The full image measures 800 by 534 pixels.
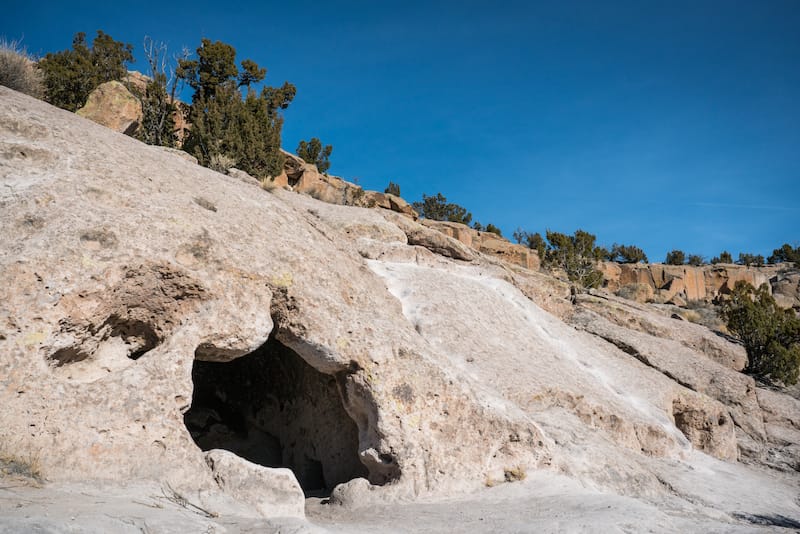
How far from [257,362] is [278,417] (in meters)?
1.01

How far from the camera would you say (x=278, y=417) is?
9.62 m

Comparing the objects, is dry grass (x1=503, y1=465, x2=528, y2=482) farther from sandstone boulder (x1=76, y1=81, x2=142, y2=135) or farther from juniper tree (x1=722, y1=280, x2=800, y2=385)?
sandstone boulder (x1=76, y1=81, x2=142, y2=135)

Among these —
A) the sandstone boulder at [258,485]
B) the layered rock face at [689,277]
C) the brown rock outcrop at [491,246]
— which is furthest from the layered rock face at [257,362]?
the layered rock face at [689,277]

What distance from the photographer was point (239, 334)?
6.59m

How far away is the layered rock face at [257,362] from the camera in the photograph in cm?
541

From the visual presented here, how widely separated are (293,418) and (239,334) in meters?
3.20

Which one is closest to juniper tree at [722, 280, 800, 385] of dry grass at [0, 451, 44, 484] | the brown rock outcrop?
the brown rock outcrop

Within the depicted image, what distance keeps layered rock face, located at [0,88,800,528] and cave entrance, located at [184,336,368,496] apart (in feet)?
0.11

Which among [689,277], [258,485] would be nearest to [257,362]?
[258,485]

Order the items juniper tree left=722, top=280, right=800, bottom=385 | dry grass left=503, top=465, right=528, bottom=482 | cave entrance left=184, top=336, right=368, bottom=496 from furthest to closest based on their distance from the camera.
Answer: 1. juniper tree left=722, top=280, right=800, bottom=385
2. cave entrance left=184, top=336, right=368, bottom=496
3. dry grass left=503, top=465, right=528, bottom=482

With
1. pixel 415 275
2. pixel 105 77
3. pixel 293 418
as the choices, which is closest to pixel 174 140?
pixel 105 77

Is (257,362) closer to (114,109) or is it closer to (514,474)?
(514,474)

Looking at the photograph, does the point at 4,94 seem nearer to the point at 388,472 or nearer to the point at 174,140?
the point at 388,472

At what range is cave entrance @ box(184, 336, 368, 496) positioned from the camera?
8.43 m
